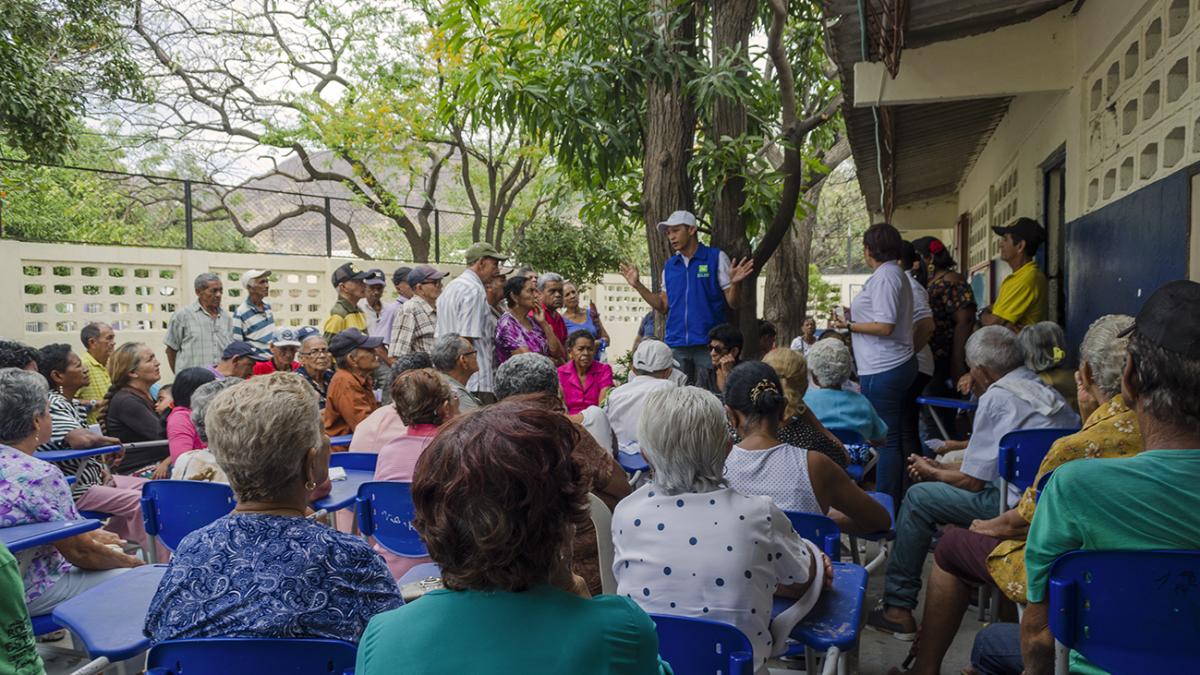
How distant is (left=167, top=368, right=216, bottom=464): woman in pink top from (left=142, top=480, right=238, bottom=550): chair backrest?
0.72 meters

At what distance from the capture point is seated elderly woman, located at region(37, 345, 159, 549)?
3.87 metres

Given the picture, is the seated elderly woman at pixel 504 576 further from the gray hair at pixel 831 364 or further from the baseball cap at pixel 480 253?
the baseball cap at pixel 480 253

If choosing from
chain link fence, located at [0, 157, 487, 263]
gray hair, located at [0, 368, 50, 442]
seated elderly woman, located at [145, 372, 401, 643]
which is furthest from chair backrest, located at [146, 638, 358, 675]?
chain link fence, located at [0, 157, 487, 263]

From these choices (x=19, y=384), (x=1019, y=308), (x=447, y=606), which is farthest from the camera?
(x=1019, y=308)

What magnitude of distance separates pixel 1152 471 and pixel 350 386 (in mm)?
4171

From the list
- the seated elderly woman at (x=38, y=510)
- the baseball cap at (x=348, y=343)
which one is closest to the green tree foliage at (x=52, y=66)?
the baseball cap at (x=348, y=343)

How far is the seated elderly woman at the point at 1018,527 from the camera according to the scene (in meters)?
2.35

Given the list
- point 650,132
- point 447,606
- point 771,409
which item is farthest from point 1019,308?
point 447,606

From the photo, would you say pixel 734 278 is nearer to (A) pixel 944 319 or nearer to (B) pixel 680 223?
(B) pixel 680 223

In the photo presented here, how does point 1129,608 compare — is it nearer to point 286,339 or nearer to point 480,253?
point 480,253

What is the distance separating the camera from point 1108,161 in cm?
461

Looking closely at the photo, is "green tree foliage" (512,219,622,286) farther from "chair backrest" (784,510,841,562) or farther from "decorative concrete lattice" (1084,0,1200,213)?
"chair backrest" (784,510,841,562)

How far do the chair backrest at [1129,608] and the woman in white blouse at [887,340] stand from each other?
304 cm

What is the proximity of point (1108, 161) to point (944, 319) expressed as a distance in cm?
159
